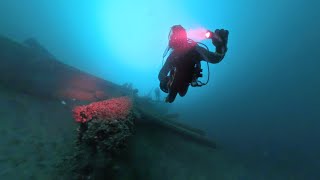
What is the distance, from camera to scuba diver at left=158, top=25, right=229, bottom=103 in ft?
15.8

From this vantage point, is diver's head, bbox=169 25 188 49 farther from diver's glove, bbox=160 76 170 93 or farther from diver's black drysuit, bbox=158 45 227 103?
diver's glove, bbox=160 76 170 93

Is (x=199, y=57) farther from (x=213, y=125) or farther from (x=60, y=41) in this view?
(x=60, y=41)

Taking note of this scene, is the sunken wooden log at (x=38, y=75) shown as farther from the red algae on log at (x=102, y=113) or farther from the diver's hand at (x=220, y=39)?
the diver's hand at (x=220, y=39)

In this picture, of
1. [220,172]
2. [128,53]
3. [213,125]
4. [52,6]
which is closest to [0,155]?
[220,172]

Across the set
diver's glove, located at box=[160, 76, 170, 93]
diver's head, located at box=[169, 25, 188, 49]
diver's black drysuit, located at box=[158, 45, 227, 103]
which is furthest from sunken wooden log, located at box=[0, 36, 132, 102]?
diver's head, located at box=[169, 25, 188, 49]

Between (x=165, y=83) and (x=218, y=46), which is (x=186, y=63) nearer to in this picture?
(x=218, y=46)

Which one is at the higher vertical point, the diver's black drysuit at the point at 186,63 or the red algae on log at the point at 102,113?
the diver's black drysuit at the point at 186,63

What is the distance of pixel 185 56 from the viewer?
4.84 meters

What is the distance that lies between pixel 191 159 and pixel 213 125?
46.9ft

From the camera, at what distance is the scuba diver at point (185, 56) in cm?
482

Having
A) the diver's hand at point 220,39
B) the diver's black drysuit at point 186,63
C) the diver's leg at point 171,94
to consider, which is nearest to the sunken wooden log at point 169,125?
the diver's leg at point 171,94

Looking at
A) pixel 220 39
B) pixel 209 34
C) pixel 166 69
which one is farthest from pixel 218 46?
pixel 166 69

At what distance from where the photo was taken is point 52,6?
76.9 metres

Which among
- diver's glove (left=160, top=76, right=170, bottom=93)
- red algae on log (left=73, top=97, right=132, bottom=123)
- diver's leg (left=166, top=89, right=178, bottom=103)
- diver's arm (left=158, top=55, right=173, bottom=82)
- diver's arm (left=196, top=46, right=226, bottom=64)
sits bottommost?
red algae on log (left=73, top=97, right=132, bottom=123)
